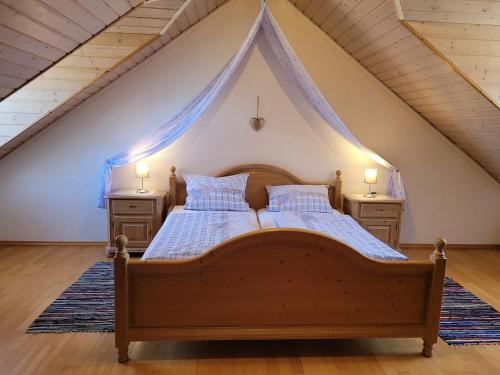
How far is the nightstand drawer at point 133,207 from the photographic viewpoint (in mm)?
4027

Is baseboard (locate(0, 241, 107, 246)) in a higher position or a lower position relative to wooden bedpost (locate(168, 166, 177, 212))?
lower

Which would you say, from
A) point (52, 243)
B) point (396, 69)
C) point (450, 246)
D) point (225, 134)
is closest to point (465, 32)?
point (396, 69)

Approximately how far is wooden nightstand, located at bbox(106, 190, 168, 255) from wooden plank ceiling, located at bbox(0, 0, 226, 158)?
1052 mm

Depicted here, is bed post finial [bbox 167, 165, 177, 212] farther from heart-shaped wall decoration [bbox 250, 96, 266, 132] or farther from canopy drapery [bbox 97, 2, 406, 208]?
heart-shaped wall decoration [bbox 250, 96, 266, 132]

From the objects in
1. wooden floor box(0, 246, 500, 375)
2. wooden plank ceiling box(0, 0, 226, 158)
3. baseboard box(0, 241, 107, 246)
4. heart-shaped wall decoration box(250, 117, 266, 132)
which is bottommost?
wooden floor box(0, 246, 500, 375)

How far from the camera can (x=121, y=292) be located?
2.25 meters

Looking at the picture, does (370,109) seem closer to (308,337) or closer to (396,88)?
(396,88)

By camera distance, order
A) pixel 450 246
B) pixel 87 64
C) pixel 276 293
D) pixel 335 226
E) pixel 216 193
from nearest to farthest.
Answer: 1. pixel 276 293
2. pixel 87 64
3. pixel 335 226
4. pixel 216 193
5. pixel 450 246

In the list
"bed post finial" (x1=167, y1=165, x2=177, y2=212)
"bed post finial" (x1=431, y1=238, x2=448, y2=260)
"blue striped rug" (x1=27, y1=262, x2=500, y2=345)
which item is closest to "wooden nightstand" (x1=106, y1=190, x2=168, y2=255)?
"bed post finial" (x1=167, y1=165, x2=177, y2=212)

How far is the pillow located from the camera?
157 inches

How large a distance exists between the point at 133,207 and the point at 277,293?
7.25 feet

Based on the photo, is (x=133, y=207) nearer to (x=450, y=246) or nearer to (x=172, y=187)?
(x=172, y=187)

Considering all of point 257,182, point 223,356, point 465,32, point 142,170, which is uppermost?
point 465,32

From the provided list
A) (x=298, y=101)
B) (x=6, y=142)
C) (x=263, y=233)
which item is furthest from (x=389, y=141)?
(x=6, y=142)
